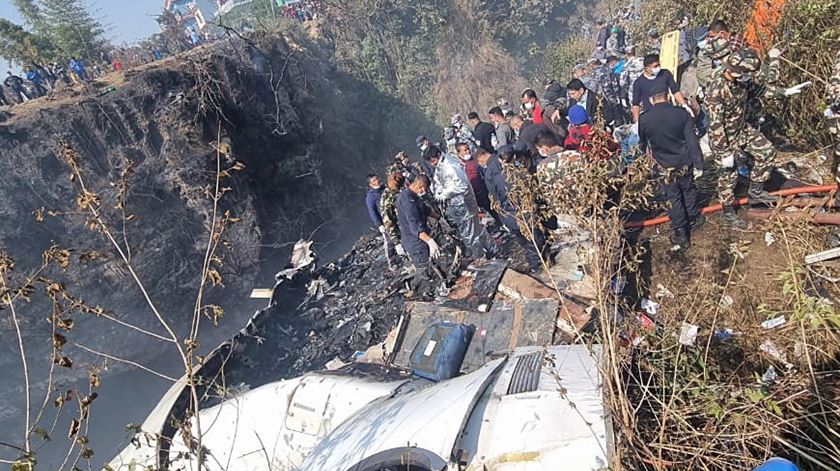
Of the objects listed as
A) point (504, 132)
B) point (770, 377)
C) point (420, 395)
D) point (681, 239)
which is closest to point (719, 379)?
point (770, 377)

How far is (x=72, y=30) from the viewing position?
1331 cm

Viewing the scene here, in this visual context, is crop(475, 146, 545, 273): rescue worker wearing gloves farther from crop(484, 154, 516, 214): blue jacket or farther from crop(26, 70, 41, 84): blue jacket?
crop(26, 70, 41, 84): blue jacket

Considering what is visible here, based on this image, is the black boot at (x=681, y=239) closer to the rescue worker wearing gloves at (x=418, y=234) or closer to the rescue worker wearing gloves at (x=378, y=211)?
A: the rescue worker wearing gloves at (x=418, y=234)

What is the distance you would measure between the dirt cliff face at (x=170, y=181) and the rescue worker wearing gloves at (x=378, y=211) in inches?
190

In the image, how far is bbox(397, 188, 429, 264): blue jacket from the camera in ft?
16.0

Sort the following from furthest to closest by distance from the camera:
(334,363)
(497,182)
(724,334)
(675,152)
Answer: (334,363), (497,182), (675,152), (724,334)

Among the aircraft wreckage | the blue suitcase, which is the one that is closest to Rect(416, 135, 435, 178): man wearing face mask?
the aircraft wreckage

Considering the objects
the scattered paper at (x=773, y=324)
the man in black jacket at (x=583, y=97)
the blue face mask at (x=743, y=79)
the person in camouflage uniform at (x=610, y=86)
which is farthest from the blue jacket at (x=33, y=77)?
the scattered paper at (x=773, y=324)

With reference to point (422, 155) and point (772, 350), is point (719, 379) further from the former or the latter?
point (422, 155)

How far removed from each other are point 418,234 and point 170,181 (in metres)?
7.46

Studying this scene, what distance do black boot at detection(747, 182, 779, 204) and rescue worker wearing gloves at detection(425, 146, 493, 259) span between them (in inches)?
105

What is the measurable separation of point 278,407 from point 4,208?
9.21 meters

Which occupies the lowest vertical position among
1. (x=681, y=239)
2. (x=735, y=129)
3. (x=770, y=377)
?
(x=681, y=239)

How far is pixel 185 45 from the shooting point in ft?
43.2
